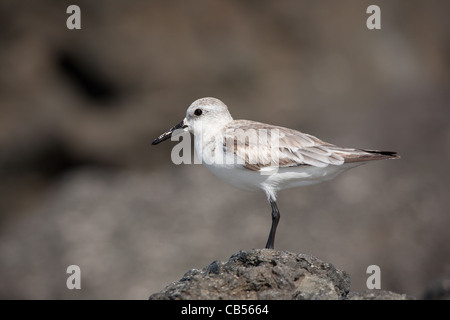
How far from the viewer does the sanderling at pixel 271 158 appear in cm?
824

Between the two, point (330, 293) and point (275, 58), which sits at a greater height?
point (275, 58)

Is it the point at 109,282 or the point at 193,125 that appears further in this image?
the point at 109,282

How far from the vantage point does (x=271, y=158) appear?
8320 mm

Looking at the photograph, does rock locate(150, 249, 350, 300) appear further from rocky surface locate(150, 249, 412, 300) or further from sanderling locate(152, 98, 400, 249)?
sanderling locate(152, 98, 400, 249)

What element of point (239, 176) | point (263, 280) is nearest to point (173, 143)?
point (239, 176)

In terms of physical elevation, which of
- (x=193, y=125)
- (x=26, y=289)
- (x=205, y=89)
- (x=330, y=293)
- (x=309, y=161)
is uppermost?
(x=205, y=89)

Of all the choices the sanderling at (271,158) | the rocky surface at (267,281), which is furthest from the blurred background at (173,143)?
the rocky surface at (267,281)

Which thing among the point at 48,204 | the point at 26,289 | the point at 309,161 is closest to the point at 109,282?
the point at 26,289

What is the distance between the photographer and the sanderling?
8.24 meters

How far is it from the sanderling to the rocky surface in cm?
123

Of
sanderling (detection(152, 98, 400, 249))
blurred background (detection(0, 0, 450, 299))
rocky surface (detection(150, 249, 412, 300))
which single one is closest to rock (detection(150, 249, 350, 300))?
rocky surface (detection(150, 249, 412, 300))

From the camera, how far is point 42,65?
17.5 meters

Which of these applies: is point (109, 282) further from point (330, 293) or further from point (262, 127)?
point (330, 293)

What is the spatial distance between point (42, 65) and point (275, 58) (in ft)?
20.8
